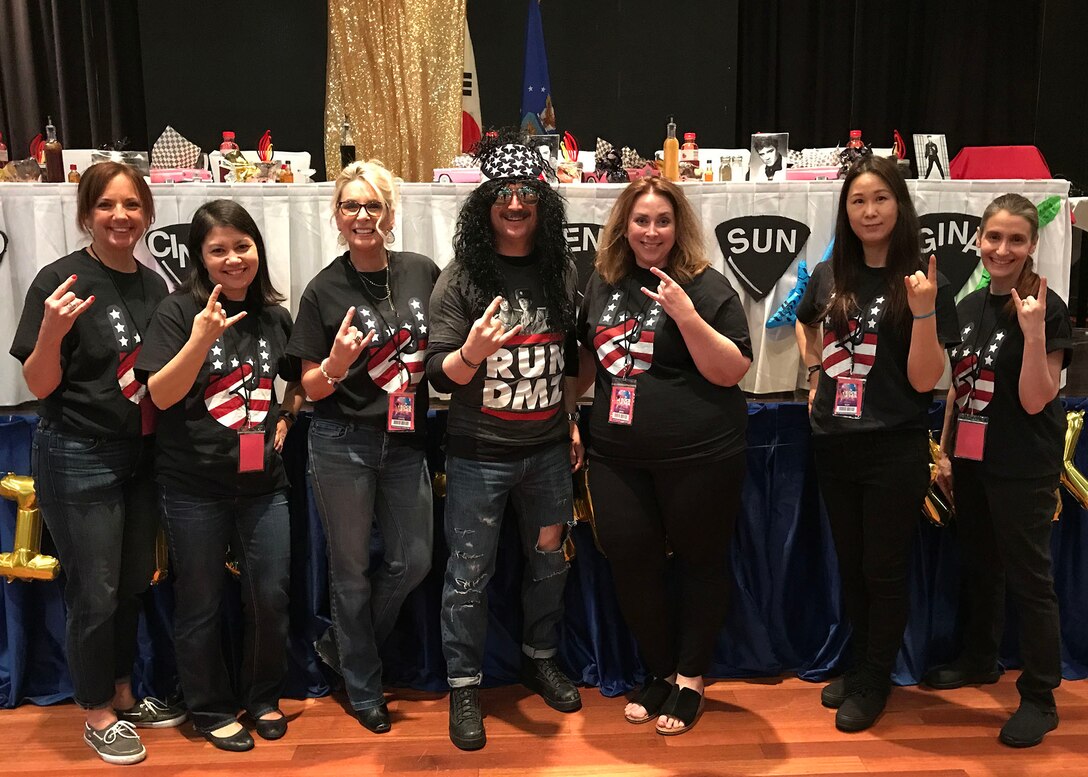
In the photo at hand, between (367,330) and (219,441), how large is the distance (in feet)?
1.52

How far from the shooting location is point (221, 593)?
2371 mm

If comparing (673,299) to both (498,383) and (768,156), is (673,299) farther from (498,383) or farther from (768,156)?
(768,156)

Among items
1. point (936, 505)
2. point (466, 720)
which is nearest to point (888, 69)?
point (936, 505)

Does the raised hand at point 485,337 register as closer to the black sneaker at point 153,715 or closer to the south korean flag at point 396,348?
the south korean flag at point 396,348

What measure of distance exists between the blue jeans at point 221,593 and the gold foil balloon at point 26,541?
1.51 feet

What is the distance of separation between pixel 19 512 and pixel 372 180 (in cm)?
141

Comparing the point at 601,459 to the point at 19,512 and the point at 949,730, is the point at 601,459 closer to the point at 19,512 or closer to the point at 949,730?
the point at 949,730

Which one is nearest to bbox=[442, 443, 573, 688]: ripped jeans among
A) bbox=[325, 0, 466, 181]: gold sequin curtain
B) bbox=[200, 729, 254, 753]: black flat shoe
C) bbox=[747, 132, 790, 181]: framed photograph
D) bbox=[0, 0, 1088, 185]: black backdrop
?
bbox=[200, 729, 254, 753]: black flat shoe

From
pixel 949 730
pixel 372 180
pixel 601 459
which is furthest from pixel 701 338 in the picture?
pixel 949 730

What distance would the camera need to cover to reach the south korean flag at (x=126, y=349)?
7.13 feet

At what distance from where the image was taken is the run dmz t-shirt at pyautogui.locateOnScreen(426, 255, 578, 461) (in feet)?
7.23

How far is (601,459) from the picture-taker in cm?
232

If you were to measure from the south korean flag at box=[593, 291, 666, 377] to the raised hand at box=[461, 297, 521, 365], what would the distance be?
288 millimetres

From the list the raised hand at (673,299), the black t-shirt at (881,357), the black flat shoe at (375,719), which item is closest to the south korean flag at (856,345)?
the black t-shirt at (881,357)
